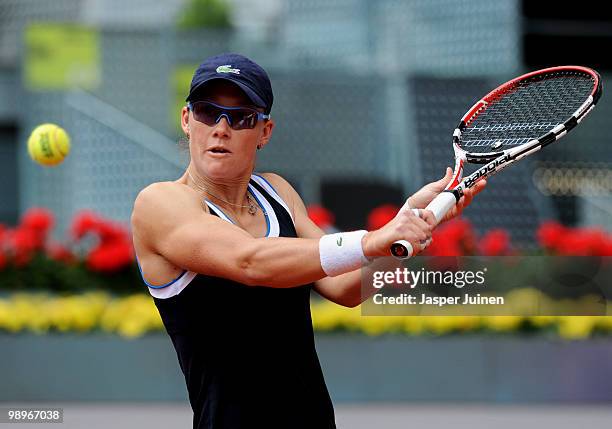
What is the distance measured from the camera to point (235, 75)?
329 cm

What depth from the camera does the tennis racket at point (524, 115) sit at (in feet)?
Result: 12.4

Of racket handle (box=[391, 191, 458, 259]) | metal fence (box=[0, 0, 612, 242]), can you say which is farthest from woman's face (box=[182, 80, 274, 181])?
metal fence (box=[0, 0, 612, 242])

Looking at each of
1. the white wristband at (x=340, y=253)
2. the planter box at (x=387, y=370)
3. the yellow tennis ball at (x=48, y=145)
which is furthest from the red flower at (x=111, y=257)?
the white wristband at (x=340, y=253)

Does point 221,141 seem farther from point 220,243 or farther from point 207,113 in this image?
point 220,243

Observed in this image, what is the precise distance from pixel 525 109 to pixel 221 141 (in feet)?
4.42

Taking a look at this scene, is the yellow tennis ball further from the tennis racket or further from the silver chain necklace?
the tennis racket

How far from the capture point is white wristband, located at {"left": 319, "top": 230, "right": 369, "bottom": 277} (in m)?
3.07

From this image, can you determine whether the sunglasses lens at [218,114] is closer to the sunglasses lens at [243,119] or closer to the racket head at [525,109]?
the sunglasses lens at [243,119]

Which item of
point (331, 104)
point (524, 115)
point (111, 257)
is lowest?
point (524, 115)

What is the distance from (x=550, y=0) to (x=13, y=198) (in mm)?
8191

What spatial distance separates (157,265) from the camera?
132 inches

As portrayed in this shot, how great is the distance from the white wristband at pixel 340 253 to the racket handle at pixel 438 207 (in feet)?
0.42

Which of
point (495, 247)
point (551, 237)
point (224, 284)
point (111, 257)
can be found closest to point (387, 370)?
point (495, 247)

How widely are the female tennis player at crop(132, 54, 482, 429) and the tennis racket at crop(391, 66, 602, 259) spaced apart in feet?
1.44
